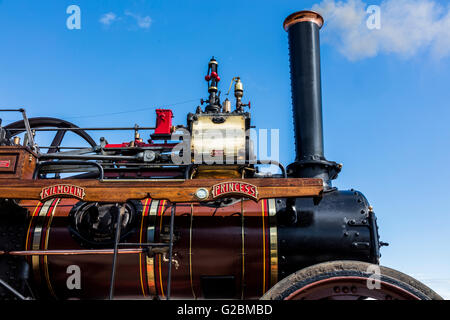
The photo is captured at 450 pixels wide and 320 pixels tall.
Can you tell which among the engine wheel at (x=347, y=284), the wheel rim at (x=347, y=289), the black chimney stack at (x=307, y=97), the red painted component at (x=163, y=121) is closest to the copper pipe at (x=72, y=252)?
the engine wheel at (x=347, y=284)

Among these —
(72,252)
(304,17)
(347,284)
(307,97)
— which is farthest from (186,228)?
(304,17)

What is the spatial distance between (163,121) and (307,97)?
4.19 m

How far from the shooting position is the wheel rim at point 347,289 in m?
3.38

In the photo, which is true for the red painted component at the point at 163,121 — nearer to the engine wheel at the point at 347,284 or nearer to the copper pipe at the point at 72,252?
the copper pipe at the point at 72,252

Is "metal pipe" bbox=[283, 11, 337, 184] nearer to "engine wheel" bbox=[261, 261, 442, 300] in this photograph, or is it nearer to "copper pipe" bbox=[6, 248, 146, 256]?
"engine wheel" bbox=[261, 261, 442, 300]

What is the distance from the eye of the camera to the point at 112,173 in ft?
19.0

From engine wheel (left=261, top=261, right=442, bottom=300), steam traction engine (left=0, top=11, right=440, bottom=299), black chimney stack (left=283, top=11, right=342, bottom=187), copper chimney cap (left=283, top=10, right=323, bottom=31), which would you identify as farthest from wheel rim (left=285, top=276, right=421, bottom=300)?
copper chimney cap (left=283, top=10, right=323, bottom=31)

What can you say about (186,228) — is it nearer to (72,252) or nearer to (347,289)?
(72,252)

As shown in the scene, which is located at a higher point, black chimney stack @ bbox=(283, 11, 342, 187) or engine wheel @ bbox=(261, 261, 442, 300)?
black chimney stack @ bbox=(283, 11, 342, 187)

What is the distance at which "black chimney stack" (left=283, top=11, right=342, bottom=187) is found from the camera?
15.6 feet

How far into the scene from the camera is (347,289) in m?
3.56

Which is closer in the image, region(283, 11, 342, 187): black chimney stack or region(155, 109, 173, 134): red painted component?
region(283, 11, 342, 187): black chimney stack
